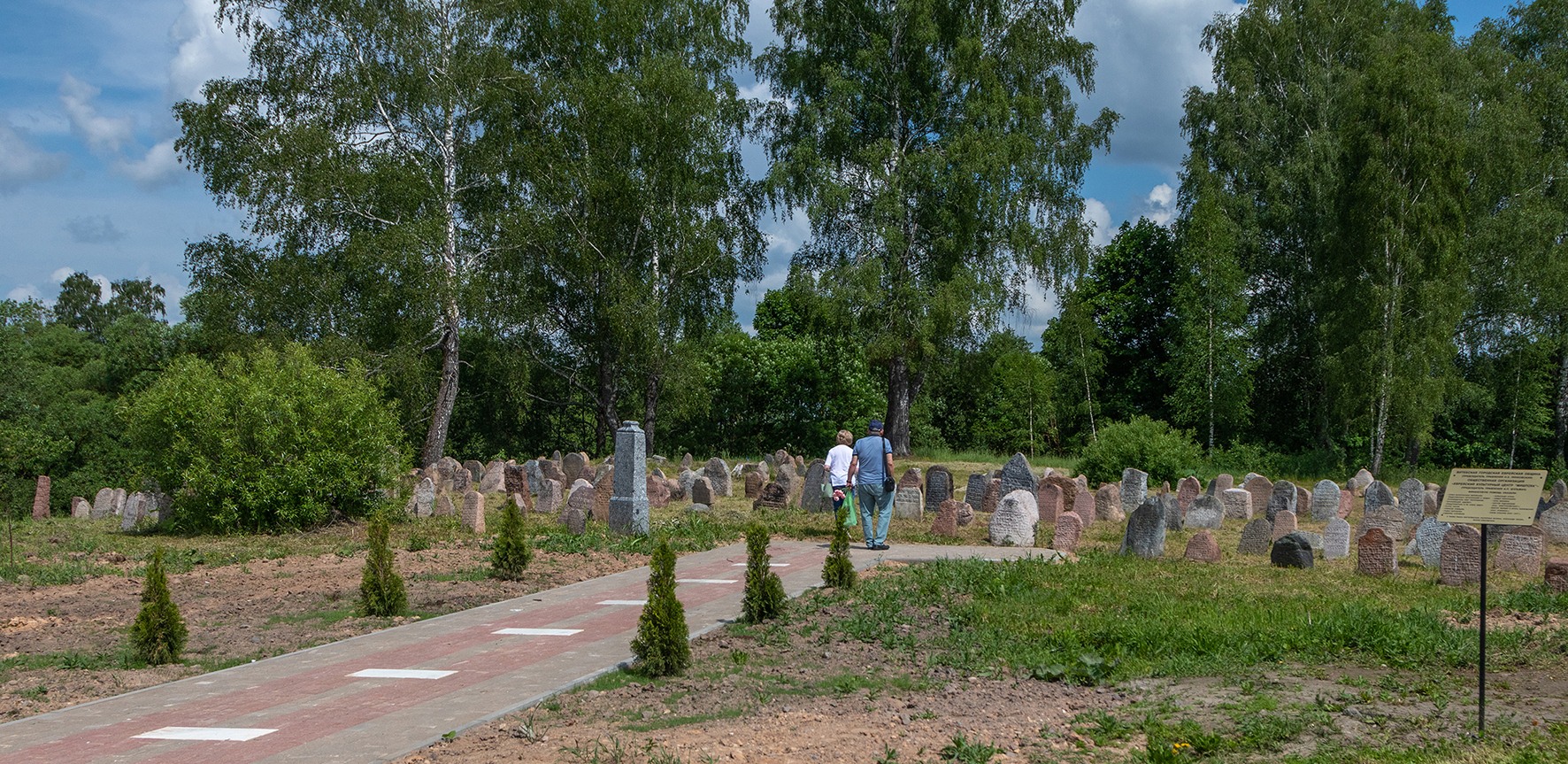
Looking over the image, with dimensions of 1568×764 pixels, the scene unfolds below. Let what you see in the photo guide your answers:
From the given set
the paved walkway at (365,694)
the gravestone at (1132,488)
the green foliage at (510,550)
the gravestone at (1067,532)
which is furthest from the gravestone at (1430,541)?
the green foliage at (510,550)

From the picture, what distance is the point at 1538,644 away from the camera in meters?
7.54

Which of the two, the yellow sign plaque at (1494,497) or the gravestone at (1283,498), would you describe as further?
the gravestone at (1283,498)

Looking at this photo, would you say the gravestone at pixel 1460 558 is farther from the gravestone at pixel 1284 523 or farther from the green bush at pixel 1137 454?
the green bush at pixel 1137 454

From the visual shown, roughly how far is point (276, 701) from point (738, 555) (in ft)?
23.2

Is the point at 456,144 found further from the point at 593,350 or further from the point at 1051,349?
the point at 1051,349

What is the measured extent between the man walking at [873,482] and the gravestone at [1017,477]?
16.4ft

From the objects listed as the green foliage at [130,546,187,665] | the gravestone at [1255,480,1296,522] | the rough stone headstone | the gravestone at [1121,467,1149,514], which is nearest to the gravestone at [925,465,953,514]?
the gravestone at [1121,467,1149,514]

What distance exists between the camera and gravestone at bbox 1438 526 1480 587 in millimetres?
10875

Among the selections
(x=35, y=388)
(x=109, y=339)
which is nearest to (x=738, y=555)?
(x=35, y=388)

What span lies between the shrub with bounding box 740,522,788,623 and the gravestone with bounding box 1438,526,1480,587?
6981 millimetres

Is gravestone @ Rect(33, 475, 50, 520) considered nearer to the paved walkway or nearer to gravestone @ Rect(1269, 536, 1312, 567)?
the paved walkway

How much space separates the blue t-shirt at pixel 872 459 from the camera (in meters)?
13.0

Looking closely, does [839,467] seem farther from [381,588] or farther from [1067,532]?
[381,588]

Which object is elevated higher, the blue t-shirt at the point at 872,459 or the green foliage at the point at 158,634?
the blue t-shirt at the point at 872,459
